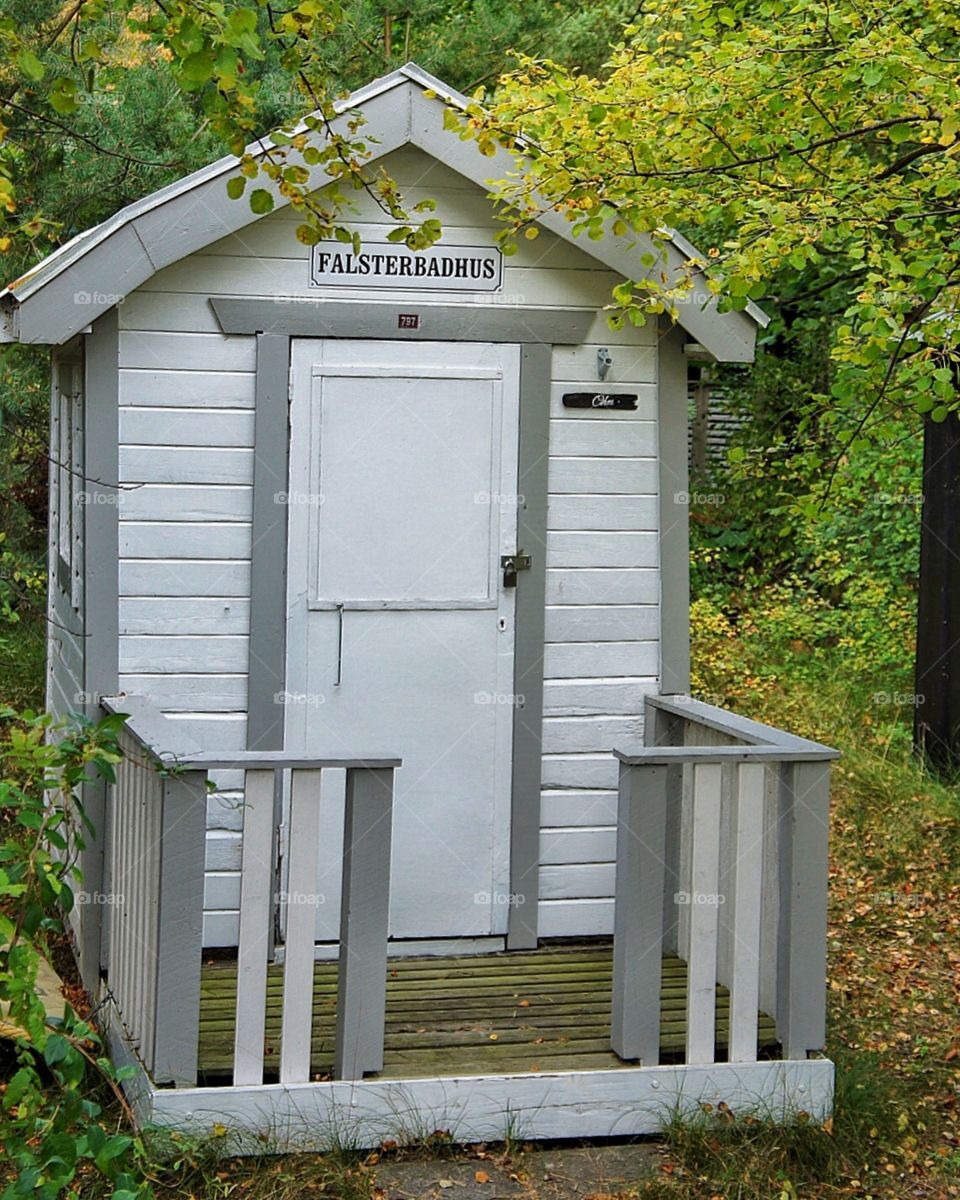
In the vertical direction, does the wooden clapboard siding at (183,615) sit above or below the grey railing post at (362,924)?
above

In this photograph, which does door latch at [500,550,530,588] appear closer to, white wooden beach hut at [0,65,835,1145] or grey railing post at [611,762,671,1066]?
white wooden beach hut at [0,65,835,1145]

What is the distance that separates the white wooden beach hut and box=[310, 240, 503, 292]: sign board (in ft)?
0.04

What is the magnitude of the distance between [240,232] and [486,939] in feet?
9.99

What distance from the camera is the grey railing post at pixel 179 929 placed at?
191 inches

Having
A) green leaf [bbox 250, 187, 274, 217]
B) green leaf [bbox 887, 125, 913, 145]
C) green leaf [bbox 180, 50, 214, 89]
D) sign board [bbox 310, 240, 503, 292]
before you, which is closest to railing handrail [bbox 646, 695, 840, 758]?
sign board [bbox 310, 240, 503, 292]

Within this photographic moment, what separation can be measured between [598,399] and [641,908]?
2.25 m

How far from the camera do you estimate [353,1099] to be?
504 cm

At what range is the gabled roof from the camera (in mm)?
5676

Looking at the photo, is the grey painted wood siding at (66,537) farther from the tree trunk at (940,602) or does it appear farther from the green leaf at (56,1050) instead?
the tree trunk at (940,602)

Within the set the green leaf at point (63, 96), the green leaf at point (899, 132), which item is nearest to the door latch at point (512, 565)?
the green leaf at point (899, 132)

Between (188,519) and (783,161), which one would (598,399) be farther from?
(783,161)

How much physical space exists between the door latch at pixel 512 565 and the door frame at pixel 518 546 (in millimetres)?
30

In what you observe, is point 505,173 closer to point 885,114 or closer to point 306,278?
point 306,278

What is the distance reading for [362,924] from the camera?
5.05 meters
